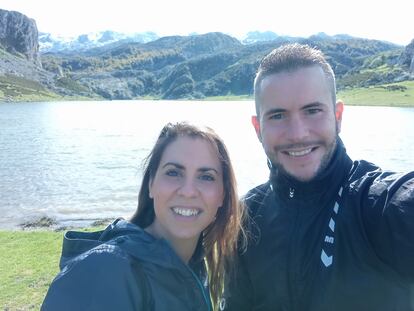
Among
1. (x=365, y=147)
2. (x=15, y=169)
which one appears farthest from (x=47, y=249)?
(x=365, y=147)

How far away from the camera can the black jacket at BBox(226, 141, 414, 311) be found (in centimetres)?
326

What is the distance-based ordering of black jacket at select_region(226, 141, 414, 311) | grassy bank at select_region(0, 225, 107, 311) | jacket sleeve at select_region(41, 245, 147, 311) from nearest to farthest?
jacket sleeve at select_region(41, 245, 147, 311) < black jacket at select_region(226, 141, 414, 311) < grassy bank at select_region(0, 225, 107, 311)

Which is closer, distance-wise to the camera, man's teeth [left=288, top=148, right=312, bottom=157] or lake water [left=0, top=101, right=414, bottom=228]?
man's teeth [left=288, top=148, right=312, bottom=157]

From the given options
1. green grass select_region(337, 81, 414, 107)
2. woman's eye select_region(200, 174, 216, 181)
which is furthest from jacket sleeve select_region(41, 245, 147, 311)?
green grass select_region(337, 81, 414, 107)

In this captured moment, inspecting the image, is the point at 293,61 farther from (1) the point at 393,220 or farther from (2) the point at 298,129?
(1) the point at 393,220

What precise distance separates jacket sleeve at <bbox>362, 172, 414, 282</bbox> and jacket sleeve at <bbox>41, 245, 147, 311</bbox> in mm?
1724

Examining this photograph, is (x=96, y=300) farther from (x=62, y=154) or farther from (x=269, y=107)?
(x=62, y=154)

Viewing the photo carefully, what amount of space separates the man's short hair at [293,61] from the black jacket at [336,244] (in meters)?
0.69

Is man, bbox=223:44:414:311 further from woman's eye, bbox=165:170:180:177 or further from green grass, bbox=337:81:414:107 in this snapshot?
green grass, bbox=337:81:414:107

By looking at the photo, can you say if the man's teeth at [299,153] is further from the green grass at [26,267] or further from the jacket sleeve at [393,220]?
the green grass at [26,267]

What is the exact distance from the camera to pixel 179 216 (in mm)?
4363

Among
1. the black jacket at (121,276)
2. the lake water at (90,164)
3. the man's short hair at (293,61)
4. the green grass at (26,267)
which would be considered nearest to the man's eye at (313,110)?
the man's short hair at (293,61)

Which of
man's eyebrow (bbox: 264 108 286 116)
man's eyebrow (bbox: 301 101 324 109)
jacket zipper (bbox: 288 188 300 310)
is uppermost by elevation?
man's eyebrow (bbox: 301 101 324 109)

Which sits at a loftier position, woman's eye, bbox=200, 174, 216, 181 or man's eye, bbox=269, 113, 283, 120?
man's eye, bbox=269, 113, 283, 120
